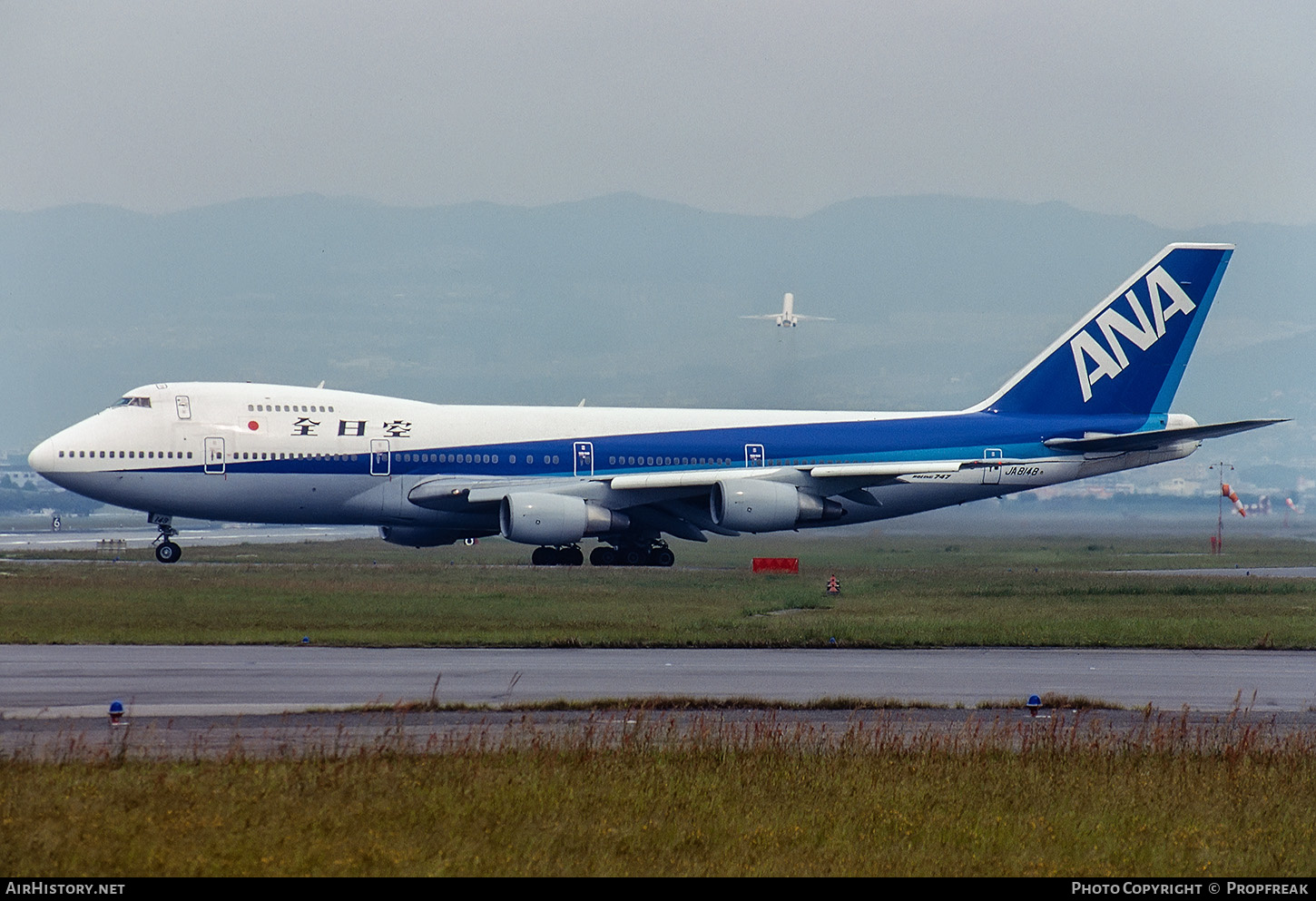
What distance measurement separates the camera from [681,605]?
104ft

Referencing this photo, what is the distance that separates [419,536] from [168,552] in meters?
7.41

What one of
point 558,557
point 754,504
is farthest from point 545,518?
point 754,504

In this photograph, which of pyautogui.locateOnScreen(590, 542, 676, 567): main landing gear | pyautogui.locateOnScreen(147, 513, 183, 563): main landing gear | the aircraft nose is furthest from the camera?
→ pyautogui.locateOnScreen(590, 542, 676, 567): main landing gear

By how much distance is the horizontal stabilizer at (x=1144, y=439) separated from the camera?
42.7 meters

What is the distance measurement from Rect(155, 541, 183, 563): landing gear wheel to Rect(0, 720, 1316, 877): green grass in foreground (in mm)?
30805

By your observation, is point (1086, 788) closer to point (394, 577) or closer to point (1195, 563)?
point (394, 577)

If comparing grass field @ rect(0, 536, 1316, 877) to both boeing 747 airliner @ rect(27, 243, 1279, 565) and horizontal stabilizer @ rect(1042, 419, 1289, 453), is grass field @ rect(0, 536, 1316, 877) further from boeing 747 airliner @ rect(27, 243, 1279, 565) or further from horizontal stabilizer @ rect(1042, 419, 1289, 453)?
horizontal stabilizer @ rect(1042, 419, 1289, 453)

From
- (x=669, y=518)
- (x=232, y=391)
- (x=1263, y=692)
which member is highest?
(x=232, y=391)

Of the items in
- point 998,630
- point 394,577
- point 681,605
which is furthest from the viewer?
point 394,577

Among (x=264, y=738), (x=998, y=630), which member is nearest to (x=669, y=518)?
(x=998, y=630)

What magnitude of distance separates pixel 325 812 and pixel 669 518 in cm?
3311

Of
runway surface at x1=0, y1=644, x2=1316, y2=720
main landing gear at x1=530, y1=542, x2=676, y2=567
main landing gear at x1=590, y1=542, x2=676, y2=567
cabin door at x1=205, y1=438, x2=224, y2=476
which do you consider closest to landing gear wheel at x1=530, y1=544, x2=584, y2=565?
main landing gear at x1=530, y1=542, x2=676, y2=567

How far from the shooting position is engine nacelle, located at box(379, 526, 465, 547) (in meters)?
43.1

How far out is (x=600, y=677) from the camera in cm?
2019
